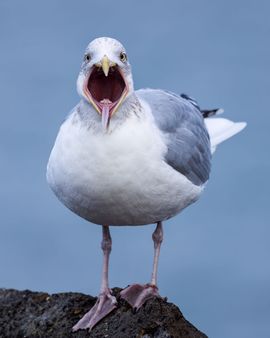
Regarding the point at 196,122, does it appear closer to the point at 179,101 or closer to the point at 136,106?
the point at 179,101

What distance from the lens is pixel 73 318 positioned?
608 centimetres

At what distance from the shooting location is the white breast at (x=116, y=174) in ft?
17.8

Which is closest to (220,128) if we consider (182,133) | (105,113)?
(182,133)

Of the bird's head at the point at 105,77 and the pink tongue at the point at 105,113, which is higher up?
the bird's head at the point at 105,77

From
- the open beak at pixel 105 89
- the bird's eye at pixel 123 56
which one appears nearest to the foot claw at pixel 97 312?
the open beak at pixel 105 89

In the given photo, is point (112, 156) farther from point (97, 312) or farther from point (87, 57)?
point (97, 312)

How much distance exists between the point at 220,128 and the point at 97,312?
7.06 ft

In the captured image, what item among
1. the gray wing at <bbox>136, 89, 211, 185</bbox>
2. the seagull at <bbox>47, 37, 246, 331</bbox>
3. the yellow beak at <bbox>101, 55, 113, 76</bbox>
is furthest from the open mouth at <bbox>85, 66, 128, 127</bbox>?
the gray wing at <bbox>136, 89, 211, 185</bbox>

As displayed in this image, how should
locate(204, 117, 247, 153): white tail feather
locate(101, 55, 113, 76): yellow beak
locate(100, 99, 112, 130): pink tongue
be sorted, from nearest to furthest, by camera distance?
1. locate(101, 55, 113, 76): yellow beak
2. locate(100, 99, 112, 130): pink tongue
3. locate(204, 117, 247, 153): white tail feather

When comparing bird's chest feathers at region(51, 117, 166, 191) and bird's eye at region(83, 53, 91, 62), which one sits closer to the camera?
bird's eye at region(83, 53, 91, 62)

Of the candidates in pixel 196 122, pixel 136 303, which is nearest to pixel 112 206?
pixel 136 303

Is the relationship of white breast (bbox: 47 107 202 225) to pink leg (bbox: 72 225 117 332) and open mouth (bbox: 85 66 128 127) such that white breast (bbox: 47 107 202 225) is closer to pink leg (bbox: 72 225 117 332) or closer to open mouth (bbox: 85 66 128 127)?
open mouth (bbox: 85 66 128 127)

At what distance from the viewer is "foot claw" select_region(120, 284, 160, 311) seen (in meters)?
5.91

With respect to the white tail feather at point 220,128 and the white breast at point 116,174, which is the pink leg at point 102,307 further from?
the white tail feather at point 220,128
